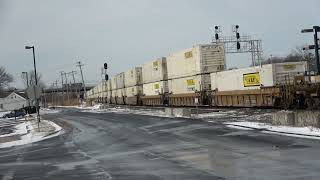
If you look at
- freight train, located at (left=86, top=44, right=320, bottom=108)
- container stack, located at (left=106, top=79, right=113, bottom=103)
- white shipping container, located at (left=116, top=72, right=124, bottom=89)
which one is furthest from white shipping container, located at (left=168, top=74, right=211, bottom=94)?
container stack, located at (left=106, top=79, right=113, bottom=103)

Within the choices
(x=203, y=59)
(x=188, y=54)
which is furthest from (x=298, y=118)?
(x=188, y=54)

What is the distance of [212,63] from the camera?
46.8 meters

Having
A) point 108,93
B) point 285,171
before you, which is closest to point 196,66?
point 285,171

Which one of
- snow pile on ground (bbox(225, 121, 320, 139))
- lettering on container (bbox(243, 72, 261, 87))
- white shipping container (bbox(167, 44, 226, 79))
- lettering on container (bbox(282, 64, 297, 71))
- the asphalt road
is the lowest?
the asphalt road

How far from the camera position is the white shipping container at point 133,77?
7125 cm

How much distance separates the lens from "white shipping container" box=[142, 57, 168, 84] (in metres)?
58.9

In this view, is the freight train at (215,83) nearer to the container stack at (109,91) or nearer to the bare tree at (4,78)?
the container stack at (109,91)

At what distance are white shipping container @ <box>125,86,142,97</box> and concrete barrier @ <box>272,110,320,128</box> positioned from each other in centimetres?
4763

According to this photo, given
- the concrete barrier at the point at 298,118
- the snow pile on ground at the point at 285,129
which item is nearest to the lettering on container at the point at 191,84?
the snow pile on ground at the point at 285,129

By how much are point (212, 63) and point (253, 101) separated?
29.8 feet

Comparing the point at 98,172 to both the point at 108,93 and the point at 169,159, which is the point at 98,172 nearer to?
the point at 169,159

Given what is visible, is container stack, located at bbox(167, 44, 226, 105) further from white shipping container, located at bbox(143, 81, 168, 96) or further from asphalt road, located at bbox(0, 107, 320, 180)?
asphalt road, located at bbox(0, 107, 320, 180)

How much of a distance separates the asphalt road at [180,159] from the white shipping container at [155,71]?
1395 inches

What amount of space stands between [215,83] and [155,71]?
17.1m
